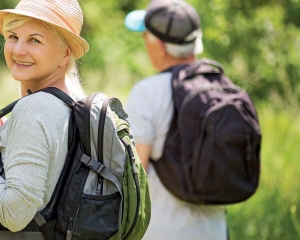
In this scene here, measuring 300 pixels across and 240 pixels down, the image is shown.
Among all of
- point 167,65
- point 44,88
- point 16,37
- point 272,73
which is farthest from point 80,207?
point 272,73

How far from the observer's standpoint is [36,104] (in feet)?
7.48

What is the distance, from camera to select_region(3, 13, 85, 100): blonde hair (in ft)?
8.02

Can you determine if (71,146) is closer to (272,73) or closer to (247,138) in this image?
(247,138)

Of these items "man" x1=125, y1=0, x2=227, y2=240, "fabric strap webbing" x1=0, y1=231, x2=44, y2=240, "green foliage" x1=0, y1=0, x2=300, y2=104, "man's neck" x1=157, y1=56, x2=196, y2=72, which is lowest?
"green foliage" x1=0, y1=0, x2=300, y2=104

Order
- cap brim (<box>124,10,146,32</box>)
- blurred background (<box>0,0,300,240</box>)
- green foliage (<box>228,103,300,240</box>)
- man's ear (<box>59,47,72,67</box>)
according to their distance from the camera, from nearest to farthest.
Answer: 1. man's ear (<box>59,47,72,67</box>)
2. cap brim (<box>124,10,146,32</box>)
3. green foliage (<box>228,103,300,240</box>)
4. blurred background (<box>0,0,300,240</box>)

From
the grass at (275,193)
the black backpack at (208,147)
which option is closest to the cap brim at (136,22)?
the black backpack at (208,147)

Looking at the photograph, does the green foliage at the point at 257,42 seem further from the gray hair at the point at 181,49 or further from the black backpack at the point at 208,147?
the black backpack at the point at 208,147

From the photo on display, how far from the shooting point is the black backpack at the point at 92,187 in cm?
230

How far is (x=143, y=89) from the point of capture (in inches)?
159

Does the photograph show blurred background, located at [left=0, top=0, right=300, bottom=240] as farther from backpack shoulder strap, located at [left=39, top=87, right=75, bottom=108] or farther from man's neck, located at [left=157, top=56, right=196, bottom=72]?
backpack shoulder strap, located at [left=39, top=87, right=75, bottom=108]

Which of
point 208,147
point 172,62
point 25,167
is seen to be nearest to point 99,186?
point 25,167

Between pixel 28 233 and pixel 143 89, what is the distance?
1.84 m

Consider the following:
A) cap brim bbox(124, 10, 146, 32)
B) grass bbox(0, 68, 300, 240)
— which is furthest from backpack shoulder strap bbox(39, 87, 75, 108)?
grass bbox(0, 68, 300, 240)

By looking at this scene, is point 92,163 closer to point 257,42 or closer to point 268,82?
point 268,82
